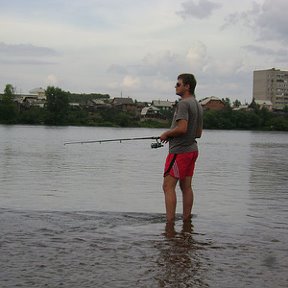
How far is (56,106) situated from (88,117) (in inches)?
509

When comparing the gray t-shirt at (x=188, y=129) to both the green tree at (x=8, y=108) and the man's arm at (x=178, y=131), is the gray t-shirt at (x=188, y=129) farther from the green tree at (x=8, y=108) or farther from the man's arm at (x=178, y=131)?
the green tree at (x=8, y=108)

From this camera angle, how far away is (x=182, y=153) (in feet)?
24.2

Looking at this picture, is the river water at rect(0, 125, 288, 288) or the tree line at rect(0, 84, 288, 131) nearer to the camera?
the river water at rect(0, 125, 288, 288)

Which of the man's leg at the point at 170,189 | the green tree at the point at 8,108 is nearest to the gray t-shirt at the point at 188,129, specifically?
the man's leg at the point at 170,189

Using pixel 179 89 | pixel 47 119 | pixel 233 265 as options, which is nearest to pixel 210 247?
pixel 233 265

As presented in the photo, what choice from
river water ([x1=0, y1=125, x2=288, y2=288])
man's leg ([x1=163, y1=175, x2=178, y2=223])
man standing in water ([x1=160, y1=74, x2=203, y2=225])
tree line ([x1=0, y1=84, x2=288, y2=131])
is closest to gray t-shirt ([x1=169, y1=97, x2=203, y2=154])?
man standing in water ([x1=160, y1=74, x2=203, y2=225])

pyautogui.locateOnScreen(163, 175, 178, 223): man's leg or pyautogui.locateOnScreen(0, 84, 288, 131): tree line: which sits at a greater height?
pyautogui.locateOnScreen(0, 84, 288, 131): tree line

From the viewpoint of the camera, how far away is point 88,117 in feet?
486

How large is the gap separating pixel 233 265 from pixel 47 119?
137 m

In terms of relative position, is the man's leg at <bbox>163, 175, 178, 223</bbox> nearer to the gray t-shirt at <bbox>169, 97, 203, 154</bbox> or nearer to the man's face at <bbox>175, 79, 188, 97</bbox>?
the gray t-shirt at <bbox>169, 97, 203, 154</bbox>

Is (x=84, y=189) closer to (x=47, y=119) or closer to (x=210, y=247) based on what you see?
(x=210, y=247)

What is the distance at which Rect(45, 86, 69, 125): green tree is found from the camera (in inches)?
5379

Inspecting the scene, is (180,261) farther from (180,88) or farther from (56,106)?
(56,106)

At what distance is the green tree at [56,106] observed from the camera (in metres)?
137
